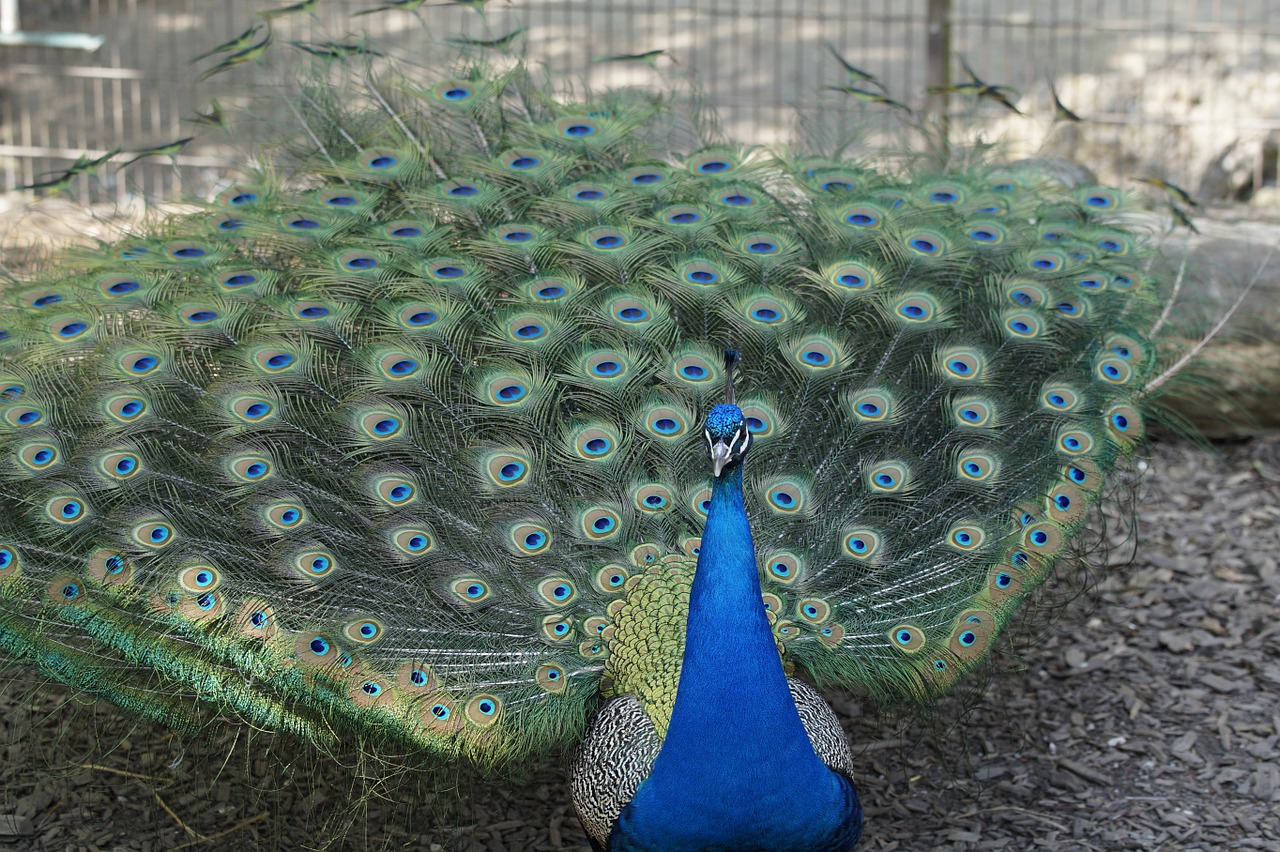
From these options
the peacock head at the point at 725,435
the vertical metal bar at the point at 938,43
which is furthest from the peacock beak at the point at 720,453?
the vertical metal bar at the point at 938,43

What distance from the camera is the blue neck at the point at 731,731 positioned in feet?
8.65

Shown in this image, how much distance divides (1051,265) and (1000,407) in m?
0.56

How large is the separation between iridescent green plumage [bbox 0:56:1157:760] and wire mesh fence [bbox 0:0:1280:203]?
1170 mm

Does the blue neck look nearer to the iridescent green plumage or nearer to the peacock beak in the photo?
the peacock beak

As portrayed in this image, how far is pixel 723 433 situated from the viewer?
7.98 feet

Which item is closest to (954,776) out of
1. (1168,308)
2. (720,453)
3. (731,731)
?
(731,731)

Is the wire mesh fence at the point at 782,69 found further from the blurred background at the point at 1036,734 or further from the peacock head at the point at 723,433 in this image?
the peacock head at the point at 723,433

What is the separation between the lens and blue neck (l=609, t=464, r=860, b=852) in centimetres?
264

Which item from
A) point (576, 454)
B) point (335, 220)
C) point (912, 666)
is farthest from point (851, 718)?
point (335, 220)

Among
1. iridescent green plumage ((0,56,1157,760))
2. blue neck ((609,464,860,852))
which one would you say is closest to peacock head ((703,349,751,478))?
blue neck ((609,464,860,852))

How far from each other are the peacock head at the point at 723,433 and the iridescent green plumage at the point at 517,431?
786mm

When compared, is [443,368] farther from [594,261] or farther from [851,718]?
[851,718]

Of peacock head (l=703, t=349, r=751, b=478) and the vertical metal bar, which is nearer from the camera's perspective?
peacock head (l=703, t=349, r=751, b=478)

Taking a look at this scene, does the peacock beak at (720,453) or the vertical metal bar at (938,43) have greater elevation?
the vertical metal bar at (938,43)
